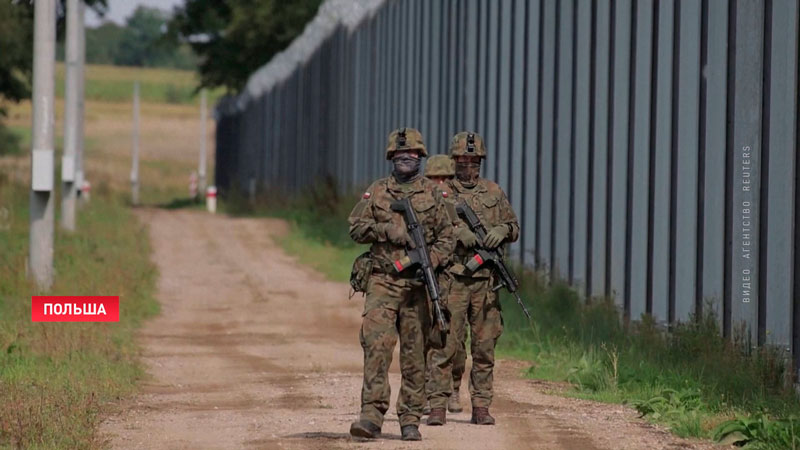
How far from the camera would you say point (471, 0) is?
23000mm

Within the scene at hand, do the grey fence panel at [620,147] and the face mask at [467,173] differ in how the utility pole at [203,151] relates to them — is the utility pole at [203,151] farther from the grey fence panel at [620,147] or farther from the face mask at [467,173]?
the face mask at [467,173]

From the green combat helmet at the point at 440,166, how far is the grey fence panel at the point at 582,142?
5.61m

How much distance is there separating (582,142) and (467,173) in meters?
7.16

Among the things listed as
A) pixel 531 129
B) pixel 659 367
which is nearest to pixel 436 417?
pixel 659 367

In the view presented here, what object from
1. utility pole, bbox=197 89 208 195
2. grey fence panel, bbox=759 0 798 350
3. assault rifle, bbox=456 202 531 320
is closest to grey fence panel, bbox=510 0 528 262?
grey fence panel, bbox=759 0 798 350

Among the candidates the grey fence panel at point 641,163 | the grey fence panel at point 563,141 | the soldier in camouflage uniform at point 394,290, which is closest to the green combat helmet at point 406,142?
the soldier in camouflage uniform at point 394,290

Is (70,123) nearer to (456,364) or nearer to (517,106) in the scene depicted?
(517,106)

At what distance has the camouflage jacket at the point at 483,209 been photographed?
10797 millimetres

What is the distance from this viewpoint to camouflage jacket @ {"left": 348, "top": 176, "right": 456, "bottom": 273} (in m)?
10.0

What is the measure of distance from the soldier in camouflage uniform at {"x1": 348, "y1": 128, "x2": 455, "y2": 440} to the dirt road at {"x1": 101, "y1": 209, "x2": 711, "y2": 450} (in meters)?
0.29

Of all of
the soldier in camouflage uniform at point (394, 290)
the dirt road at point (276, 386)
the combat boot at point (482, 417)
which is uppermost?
the soldier in camouflage uniform at point (394, 290)

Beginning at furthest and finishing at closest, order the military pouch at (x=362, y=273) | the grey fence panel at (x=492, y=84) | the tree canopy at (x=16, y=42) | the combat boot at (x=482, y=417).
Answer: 1. the tree canopy at (x=16, y=42)
2. the grey fence panel at (x=492, y=84)
3. the combat boot at (x=482, y=417)
4. the military pouch at (x=362, y=273)

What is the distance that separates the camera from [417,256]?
9.94 m

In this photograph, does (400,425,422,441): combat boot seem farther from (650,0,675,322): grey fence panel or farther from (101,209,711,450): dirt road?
(650,0,675,322): grey fence panel
